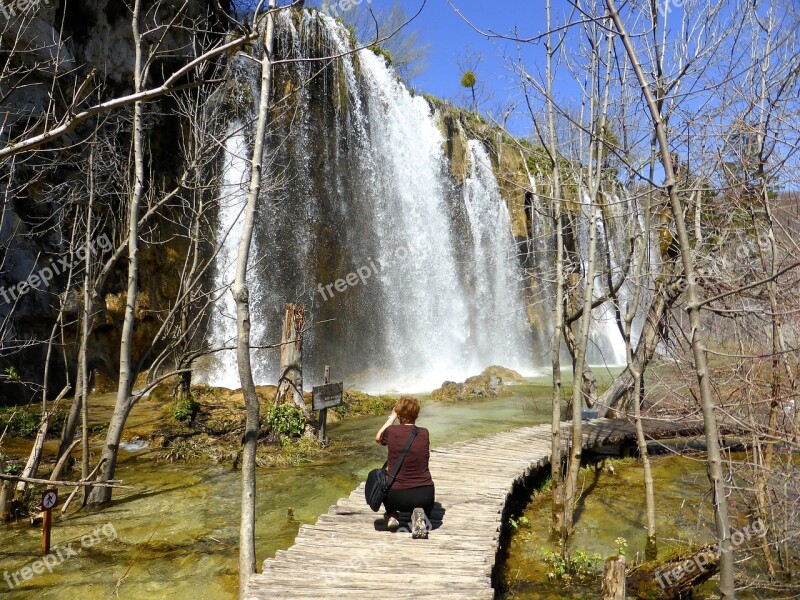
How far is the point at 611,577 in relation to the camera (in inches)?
161

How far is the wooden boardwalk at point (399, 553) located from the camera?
4.24 metres

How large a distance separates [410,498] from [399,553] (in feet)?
1.69

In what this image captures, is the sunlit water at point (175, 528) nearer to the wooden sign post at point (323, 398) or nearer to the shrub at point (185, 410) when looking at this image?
the wooden sign post at point (323, 398)

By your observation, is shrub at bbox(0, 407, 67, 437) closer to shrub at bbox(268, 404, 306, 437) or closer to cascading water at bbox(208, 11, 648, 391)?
shrub at bbox(268, 404, 306, 437)

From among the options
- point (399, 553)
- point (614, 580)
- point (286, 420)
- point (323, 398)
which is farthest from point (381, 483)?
point (286, 420)

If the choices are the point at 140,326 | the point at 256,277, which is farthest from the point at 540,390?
the point at 140,326

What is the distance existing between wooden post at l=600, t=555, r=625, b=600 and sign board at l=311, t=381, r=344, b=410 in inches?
247

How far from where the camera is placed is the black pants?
530 centimetres

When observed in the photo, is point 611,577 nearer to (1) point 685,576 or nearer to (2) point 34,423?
(1) point 685,576

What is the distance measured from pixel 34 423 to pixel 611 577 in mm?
10784

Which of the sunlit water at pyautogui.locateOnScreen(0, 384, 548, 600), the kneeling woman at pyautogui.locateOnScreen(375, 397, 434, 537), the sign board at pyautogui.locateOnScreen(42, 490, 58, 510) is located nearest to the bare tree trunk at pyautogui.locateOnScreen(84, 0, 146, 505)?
the sunlit water at pyautogui.locateOnScreen(0, 384, 548, 600)

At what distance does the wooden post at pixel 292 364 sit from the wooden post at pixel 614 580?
7322mm

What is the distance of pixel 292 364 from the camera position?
10.9 metres

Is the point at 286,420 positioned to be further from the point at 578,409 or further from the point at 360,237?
the point at 360,237
